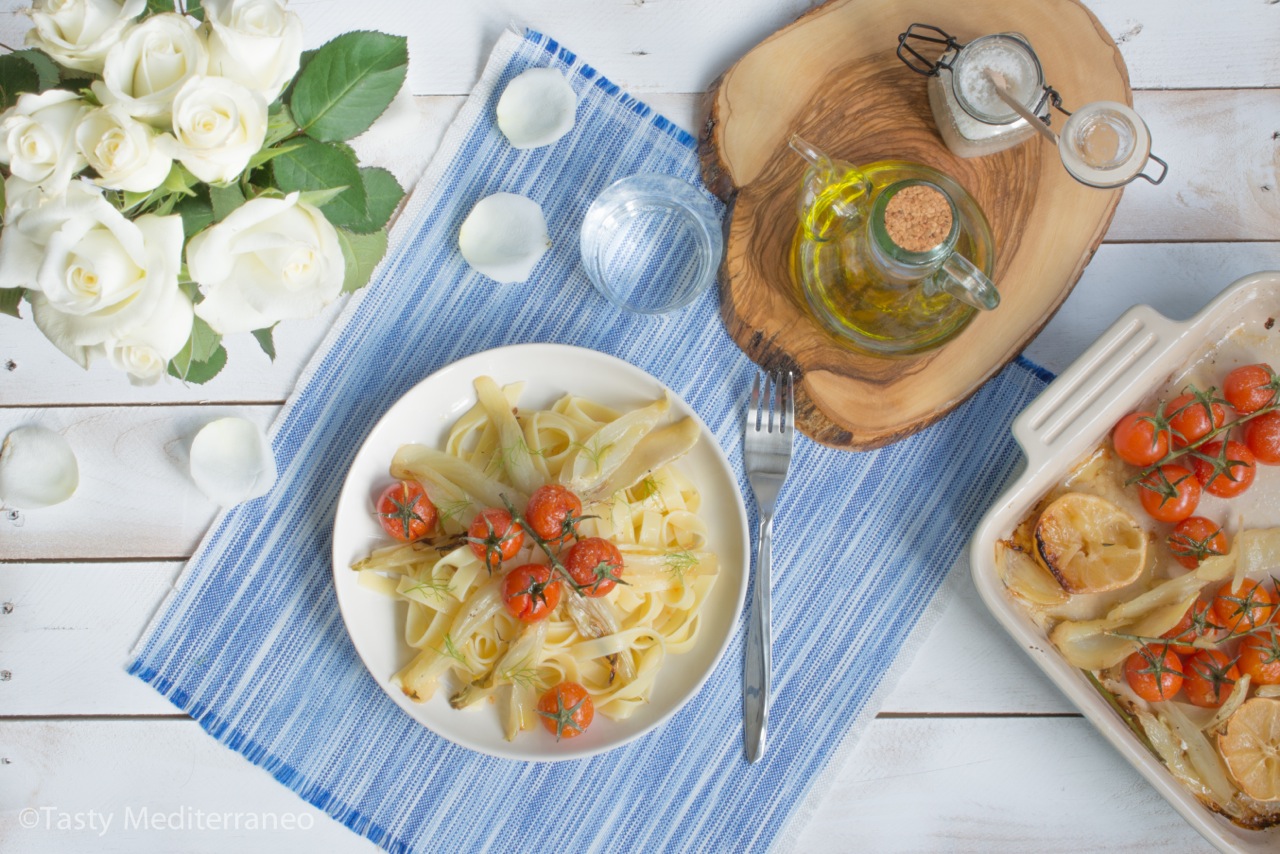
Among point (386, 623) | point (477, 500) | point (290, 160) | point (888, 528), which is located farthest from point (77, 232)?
point (888, 528)

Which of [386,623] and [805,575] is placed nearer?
[386,623]

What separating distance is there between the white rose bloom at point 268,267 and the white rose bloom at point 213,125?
6 cm

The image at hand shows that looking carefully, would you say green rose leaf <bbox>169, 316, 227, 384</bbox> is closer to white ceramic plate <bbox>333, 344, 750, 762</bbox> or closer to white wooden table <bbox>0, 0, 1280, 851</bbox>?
white ceramic plate <bbox>333, 344, 750, 762</bbox>

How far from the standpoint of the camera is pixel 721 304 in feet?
6.29

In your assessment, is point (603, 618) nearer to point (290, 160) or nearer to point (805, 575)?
point (805, 575)

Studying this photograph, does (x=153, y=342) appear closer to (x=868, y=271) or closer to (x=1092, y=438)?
(x=868, y=271)

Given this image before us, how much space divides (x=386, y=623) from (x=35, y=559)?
2.57ft

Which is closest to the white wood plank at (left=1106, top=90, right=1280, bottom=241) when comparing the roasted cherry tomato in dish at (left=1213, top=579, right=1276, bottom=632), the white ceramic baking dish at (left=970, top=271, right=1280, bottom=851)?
the white ceramic baking dish at (left=970, top=271, right=1280, bottom=851)

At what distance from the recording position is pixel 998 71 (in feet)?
5.72

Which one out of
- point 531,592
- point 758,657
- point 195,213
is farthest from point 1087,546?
A: point 195,213

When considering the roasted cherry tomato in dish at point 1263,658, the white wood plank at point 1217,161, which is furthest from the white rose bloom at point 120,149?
the roasted cherry tomato in dish at point 1263,658

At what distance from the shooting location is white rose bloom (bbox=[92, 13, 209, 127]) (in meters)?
0.97

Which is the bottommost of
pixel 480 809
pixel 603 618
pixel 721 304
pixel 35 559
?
pixel 35 559

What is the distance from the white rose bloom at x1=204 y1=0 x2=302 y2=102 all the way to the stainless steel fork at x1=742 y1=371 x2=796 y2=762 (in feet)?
3.61
